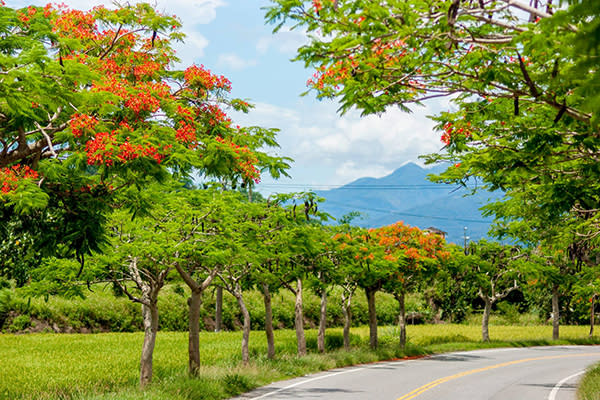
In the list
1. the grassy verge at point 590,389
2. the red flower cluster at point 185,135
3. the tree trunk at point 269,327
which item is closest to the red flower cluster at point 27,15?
the red flower cluster at point 185,135

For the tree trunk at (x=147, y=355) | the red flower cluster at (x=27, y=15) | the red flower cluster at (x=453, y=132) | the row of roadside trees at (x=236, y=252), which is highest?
the red flower cluster at (x=27, y=15)

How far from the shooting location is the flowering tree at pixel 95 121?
9.51 meters

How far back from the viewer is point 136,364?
21781 mm

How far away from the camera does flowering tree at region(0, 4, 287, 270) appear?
9.51 metres

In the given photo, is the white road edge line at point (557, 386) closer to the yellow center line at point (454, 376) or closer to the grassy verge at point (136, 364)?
the yellow center line at point (454, 376)

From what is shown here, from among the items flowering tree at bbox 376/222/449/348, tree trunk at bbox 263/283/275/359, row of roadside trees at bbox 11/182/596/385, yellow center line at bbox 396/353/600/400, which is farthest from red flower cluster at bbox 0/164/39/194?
flowering tree at bbox 376/222/449/348

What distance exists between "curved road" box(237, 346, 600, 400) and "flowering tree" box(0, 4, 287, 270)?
21.4 ft

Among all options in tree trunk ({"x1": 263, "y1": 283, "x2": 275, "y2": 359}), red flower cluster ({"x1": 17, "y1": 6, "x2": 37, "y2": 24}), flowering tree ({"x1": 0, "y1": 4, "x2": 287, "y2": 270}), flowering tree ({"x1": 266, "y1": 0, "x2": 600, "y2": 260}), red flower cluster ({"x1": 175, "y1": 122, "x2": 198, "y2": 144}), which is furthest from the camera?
tree trunk ({"x1": 263, "y1": 283, "x2": 275, "y2": 359})

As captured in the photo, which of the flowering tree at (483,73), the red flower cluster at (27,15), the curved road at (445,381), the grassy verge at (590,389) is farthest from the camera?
the curved road at (445,381)

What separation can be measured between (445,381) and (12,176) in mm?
15327

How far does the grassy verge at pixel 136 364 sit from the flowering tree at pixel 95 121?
15.4ft

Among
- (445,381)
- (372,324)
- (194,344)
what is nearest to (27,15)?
(194,344)

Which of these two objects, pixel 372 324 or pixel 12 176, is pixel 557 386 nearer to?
pixel 372 324

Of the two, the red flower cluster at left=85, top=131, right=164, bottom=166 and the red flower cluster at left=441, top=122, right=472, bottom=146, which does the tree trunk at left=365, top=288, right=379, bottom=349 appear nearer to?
the red flower cluster at left=441, top=122, right=472, bottom=146
